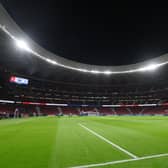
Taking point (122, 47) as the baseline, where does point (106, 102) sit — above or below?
below

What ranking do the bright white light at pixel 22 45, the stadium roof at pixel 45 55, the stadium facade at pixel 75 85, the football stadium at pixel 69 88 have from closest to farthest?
the stadium roof at pixel 45 55 < the football stadium at pixel 69 88 < the bright white light at pixel 22 45 < the stadium facade at pixel 75 85

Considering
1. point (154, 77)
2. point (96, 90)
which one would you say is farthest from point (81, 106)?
point (154, 77)

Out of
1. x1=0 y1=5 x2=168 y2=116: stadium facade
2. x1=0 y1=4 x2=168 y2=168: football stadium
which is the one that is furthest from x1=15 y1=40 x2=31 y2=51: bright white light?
x1=0 y1=5 x2=168 y2=116: stadium facade

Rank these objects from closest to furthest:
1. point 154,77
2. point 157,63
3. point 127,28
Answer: point 127,28, point 157,63, point 154,77

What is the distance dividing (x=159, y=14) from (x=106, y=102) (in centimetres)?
6002

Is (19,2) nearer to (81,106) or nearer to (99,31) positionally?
(99,31)

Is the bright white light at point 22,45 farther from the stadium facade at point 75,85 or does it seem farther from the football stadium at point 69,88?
the stadium facade at point 75,85

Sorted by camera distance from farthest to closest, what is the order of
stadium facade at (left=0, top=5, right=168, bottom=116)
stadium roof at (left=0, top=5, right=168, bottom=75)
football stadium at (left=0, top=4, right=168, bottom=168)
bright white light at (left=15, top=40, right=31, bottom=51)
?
stadium facade at (left=0, top=5, right=168, bottom=116) < bright white light at (left=15, top=40, right=31, bottom=51) < football stadium at (left=0, top=4, right=168, bottom=168) < stadium roof at (left=0, top=5, right=168, bottom=75)

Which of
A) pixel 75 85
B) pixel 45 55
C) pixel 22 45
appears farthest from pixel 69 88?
pixel 22 45

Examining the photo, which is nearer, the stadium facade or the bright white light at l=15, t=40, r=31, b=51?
the bright white light at l=15, t=40, r=31, b=51

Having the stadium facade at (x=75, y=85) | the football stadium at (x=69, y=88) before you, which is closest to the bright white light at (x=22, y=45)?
the football stadium at (x=69, y=88)

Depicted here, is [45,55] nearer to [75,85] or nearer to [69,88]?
[75,85]

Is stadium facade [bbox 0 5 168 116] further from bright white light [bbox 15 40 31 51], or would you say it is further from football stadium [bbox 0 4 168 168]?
bright white light [bbox 15 40 31 51]

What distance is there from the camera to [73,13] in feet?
62.4
